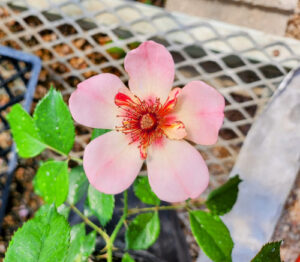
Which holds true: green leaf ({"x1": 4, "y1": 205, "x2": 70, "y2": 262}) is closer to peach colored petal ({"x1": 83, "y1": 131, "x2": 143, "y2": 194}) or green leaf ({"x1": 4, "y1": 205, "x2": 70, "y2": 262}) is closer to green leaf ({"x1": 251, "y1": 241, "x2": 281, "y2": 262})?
peach colored petal ({"x1": 83, "y1": 131, "x2": 143, "y2": 194})

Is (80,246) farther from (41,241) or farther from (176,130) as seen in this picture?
(176,130)

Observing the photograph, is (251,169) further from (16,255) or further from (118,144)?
(16,255)

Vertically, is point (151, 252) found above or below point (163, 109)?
below

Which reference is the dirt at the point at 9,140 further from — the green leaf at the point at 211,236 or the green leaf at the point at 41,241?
the green leaf at the point at 41,241

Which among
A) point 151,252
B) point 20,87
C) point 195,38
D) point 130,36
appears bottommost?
point 20,87

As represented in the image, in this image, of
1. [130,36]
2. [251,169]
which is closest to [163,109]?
[251,169]

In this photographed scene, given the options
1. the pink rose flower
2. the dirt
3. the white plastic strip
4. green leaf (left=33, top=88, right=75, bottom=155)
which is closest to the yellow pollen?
the pink rose flower

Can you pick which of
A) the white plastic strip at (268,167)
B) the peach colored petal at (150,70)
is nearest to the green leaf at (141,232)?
the peach colored petal at (150,70)
